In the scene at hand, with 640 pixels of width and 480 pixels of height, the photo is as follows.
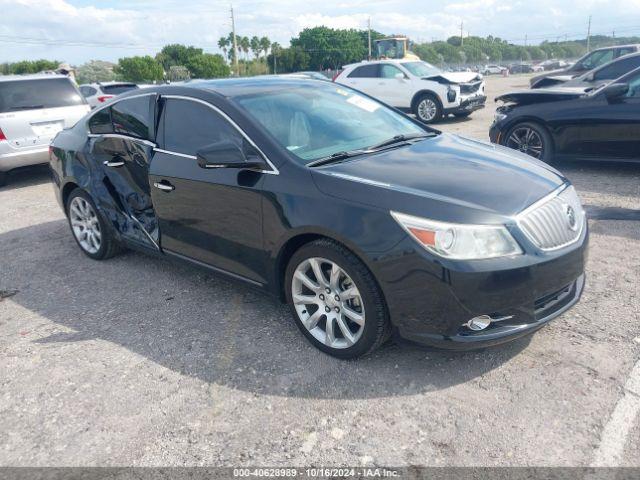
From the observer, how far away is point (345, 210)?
3.12 meters

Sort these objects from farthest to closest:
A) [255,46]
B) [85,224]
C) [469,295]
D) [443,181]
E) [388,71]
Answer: [255,46] < [388,71] < [85,224] < [443,181] < [469,295]

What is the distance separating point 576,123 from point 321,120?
16.0 ft

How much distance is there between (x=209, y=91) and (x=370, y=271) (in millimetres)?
1956

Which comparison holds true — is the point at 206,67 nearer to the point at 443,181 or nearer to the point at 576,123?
the point at 576,123

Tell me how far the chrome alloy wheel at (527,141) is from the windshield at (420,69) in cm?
734

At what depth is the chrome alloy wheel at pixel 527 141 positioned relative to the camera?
7.86m

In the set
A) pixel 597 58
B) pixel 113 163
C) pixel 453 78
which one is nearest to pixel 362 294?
pixel 113 163

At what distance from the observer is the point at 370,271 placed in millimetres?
3084

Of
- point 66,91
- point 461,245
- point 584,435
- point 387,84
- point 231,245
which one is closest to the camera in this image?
point 584,435

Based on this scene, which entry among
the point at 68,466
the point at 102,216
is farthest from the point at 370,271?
the point at 102,216

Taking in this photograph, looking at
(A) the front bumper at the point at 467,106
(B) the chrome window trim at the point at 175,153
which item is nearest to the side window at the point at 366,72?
A: (A) the front bumper at the point at 467,106

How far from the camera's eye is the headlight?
2.86m

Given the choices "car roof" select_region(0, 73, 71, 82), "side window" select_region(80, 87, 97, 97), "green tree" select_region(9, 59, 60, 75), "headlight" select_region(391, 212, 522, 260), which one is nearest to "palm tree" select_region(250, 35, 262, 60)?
"green tree" select_region(9, 59, 60, 75)

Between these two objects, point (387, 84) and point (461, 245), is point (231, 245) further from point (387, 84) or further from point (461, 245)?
point (387, 84)
